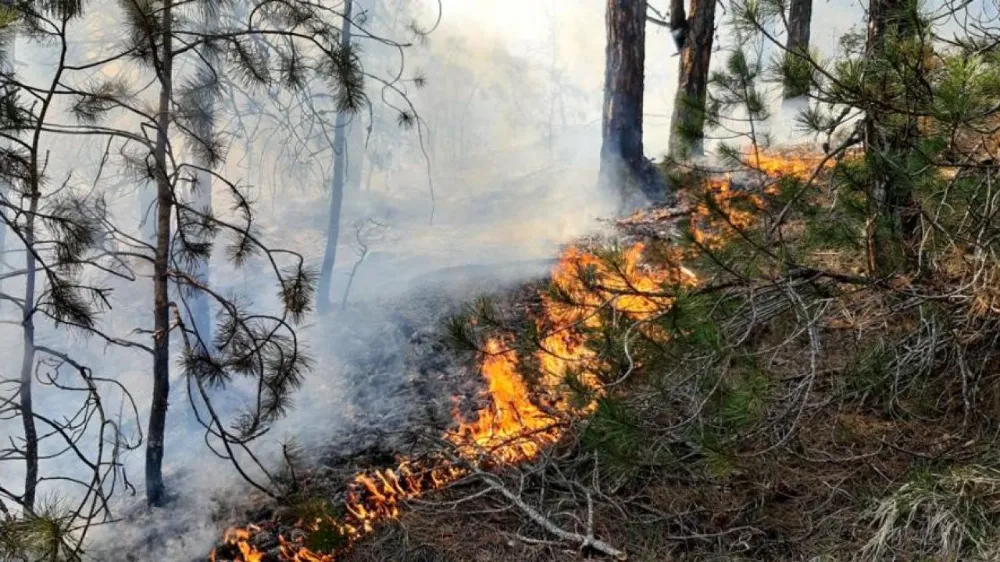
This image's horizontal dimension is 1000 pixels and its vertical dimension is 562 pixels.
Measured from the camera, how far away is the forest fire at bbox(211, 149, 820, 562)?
3.12 meters

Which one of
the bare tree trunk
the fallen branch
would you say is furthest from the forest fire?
the bare tree trunk

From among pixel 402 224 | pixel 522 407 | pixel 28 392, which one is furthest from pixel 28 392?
pixel 402 224

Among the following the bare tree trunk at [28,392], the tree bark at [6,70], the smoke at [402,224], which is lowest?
the smoke at [402,224]

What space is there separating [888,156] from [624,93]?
5.53 metres

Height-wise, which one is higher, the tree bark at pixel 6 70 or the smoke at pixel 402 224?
the tree bark at pixel 6 70

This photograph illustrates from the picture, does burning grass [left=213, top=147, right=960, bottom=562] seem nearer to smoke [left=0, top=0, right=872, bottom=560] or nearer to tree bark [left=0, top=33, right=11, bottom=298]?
smoke [left=0, top=0, right=872, bottom=560]

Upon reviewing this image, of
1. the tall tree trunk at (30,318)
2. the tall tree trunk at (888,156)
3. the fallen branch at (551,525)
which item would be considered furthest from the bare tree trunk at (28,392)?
the tall tree trunk at (888,156)

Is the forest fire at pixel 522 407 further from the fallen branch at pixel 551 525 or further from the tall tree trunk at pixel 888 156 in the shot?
the tall tree trunk at pixel 888 156

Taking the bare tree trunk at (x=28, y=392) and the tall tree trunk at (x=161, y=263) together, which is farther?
the tall tree trunk at (x=161, y=263)

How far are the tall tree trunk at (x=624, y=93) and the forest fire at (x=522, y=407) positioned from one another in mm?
3266

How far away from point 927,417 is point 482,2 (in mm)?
28703

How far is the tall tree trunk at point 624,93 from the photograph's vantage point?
806cm

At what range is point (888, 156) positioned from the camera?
296cm

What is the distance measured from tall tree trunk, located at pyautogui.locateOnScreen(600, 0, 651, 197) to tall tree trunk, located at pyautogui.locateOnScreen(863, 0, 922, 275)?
460cm
